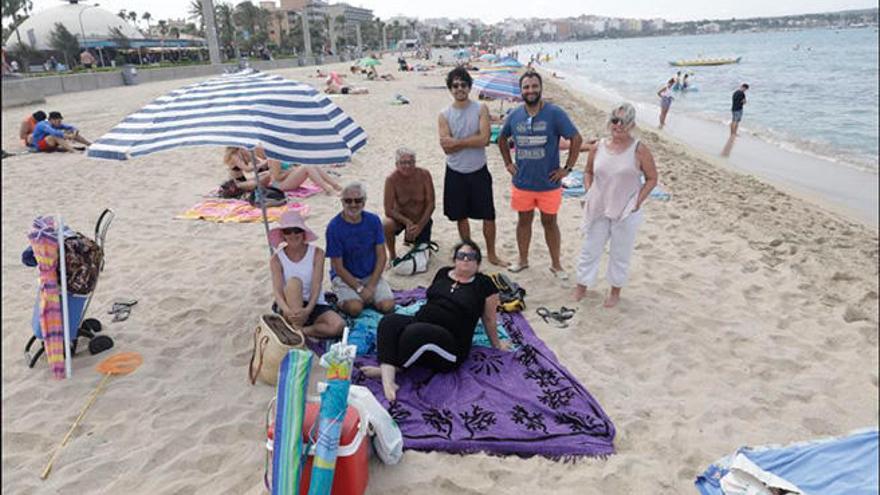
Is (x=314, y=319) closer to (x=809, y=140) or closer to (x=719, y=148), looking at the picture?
(x=719, y=148)

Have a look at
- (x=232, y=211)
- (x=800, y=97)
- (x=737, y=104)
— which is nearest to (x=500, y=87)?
(x=232, y=211)

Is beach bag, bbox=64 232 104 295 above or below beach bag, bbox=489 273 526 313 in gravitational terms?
above

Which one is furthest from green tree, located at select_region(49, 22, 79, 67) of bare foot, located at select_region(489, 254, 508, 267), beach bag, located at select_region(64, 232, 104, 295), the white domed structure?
bare foot, located at select_region(489, 254, 508, 267)

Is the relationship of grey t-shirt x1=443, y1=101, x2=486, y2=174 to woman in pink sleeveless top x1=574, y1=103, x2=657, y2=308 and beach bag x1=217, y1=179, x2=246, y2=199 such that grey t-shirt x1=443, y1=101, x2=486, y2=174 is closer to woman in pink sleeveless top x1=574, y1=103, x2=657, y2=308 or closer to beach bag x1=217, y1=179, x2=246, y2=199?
woman in pink sleeveless top x1=574, y1=103, x2=657, y2=308

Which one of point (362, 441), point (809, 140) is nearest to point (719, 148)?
point (809, 140)

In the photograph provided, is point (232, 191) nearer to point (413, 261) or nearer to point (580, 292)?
point (413, 261)

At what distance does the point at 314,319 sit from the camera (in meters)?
4.10

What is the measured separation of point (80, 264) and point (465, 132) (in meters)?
3.32

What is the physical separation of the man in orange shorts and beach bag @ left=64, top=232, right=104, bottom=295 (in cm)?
353

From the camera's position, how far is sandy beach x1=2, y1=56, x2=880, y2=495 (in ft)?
9.46

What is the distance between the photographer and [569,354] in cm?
405

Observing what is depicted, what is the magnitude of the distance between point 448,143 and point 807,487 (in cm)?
375

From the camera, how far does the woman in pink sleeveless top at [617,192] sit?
4.12 metres

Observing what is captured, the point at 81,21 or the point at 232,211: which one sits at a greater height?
the point at 81,21
